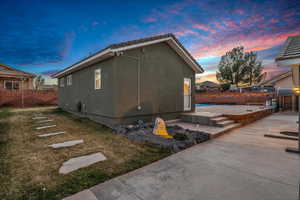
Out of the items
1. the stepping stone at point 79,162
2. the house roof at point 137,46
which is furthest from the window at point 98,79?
the stepping stone at point 79,162

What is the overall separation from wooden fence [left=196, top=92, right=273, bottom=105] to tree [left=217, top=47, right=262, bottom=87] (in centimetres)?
1385

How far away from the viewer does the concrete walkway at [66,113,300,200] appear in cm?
193

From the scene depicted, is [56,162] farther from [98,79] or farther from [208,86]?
[208,86]

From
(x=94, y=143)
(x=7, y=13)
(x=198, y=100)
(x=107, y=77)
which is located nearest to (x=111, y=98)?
(x=107, y=77)

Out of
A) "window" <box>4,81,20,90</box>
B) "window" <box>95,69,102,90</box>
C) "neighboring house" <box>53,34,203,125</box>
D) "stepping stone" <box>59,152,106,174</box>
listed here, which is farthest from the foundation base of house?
"window" <box>4,81,20,90</box>

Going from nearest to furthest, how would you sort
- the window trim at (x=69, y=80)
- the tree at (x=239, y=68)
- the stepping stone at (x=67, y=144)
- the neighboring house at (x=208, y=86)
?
the stepping stone at (x=67, y=144) → the window trim at (x=69, y=80) → the tree at (x=239, y=68) → the neighboring house at (x=208, y=86)

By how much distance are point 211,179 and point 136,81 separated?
462 cm

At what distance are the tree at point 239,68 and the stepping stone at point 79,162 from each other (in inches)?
1341

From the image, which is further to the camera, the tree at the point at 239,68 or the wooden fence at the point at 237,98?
the tree at the point at 239,68

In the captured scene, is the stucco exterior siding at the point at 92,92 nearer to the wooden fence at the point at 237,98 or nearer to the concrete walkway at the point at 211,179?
the concrete walkway at the point at 211,179

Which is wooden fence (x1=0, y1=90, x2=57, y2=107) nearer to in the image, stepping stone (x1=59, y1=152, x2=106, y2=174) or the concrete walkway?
stepping stone (x1=59, y1=152, x2=106, y2=174)

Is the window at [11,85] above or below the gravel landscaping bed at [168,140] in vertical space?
above

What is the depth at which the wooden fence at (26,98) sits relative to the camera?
13023 millimetres

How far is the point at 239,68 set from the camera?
97.3ft
